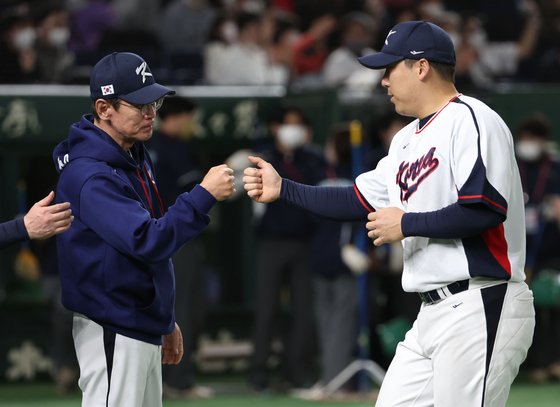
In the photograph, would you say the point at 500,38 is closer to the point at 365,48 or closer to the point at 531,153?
the point at 365,48

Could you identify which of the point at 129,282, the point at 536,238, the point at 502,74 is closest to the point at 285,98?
the point at 536,238

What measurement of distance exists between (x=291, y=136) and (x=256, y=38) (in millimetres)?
2815

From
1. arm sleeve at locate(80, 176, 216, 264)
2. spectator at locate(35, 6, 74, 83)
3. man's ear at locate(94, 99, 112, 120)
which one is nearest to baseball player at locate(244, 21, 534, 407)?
arm sleeve at locate(80, 176, 216, 264)

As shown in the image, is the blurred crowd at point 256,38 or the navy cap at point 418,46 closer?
the navy cap at point 418,46

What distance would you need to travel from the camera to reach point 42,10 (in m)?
12.3

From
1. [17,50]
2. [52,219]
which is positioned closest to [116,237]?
[52,219]

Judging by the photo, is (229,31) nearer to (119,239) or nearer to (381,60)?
(381,60)

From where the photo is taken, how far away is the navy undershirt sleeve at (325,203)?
5.54 metres

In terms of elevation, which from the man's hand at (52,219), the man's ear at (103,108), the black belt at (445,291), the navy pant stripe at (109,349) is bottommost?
the navy pant stripe at (109,349)

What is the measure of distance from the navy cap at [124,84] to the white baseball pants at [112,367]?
0.95 m

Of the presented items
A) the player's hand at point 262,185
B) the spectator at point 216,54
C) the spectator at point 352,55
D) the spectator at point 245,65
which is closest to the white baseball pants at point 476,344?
the player's hand at point 262,185

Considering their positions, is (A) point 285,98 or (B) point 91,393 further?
(A) point 285,98

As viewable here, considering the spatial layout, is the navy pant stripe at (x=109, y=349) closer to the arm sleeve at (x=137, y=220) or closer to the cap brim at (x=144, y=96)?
the arm sleeve at (x=137, y=220)

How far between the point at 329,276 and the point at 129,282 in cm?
525
